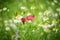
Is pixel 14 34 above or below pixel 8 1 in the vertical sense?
below

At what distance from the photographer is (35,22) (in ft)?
3.85

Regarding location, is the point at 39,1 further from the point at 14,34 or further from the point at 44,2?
the point at 14,34

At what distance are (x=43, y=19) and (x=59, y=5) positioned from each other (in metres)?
0.18

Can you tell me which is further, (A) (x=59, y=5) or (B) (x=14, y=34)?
(A) (x=59, y=5)

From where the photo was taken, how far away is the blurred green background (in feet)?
3.80

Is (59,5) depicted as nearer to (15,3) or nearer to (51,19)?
(51,19)

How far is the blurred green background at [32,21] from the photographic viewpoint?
116 centimetres

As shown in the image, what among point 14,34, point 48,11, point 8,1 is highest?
point 8,1

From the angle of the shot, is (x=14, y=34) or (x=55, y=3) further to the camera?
(x=55, y=3)

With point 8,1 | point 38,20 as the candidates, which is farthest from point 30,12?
point 8,1

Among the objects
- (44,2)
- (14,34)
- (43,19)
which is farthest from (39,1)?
(14,34)

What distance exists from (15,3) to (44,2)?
0.22 meters

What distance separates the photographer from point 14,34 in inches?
45.6

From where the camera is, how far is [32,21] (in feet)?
3.86
